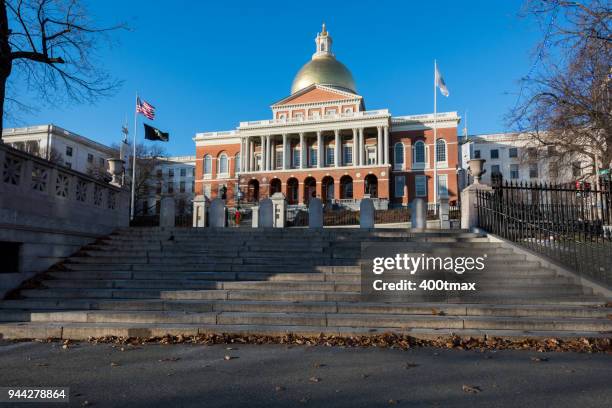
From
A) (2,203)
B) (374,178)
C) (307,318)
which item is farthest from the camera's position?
(374,178)

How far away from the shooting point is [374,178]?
5844 centimetres

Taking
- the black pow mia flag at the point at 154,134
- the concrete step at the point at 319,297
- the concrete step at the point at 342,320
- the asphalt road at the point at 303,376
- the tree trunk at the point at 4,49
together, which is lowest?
the asphalt road at the point at 303,376

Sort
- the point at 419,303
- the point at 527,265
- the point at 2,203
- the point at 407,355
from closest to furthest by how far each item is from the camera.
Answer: the point at 407,355 < the point at 419,303 < the point at 2,203 < the point at 527,265

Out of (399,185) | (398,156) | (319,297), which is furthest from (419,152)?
(319,297)

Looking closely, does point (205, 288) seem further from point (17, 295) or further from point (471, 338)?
point (471, 338)

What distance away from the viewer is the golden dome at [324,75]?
2655 inches

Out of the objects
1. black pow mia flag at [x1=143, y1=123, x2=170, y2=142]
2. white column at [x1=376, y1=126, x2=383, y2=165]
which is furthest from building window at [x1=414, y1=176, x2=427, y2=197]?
black pow mia flag at [x1=143, y1=123, x2=170, y2=142]

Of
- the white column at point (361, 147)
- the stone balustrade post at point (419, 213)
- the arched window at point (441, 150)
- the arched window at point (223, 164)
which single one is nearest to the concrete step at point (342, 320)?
the stone balustrade post at point (419, 213)

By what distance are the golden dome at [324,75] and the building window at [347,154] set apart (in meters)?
11.8

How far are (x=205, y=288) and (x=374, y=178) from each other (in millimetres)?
51590

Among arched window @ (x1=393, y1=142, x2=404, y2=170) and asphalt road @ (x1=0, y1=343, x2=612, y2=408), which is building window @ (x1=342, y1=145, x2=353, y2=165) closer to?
arched window @ (x1=393, y1=142, x2=404, y2=170)

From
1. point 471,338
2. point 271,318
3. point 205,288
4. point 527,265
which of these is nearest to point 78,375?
point 271,318

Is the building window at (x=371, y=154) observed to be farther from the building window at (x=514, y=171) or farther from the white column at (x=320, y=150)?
the building window at (x=514, y=171)

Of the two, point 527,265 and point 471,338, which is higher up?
point 527,265
